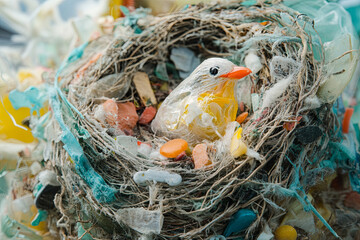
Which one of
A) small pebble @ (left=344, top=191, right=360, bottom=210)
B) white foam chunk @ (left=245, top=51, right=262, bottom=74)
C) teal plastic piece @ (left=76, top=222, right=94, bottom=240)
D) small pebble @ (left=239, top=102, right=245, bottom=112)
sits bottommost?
small pebble @ (left=344, top=191, right=360, bottom=210)

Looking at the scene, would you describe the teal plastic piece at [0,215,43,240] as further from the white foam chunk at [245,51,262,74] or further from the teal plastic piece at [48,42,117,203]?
Result: the white foam chunk at [245,51,262,74]

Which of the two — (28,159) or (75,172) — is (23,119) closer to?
(28,159)

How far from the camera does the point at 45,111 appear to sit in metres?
1.27

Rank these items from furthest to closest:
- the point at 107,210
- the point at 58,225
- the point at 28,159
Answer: the point at 28,159 → the point at 58,225 → the point at 107,210

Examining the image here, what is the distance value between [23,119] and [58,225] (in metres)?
0.44

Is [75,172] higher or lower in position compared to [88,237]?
higher

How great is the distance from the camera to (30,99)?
4.11 feet

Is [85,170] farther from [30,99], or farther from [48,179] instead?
[30,99]

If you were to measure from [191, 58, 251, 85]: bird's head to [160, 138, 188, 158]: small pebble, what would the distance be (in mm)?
218

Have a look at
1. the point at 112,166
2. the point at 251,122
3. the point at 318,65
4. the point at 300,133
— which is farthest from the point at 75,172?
the point at 318,65

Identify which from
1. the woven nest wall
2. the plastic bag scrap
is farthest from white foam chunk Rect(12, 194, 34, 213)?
the plastic bag scrap

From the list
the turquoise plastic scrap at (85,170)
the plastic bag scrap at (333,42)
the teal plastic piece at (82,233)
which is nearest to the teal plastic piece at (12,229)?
the teal plastic piece at (82,233)

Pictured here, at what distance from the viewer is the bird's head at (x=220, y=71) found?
1006mm

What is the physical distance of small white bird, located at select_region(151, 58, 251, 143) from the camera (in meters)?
1.03
